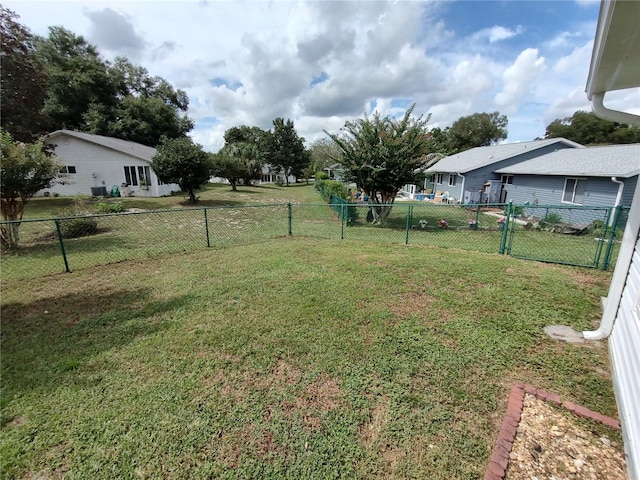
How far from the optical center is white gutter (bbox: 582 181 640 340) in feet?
10.3

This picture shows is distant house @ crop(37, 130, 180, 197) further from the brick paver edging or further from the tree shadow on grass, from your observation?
the brick paver edging

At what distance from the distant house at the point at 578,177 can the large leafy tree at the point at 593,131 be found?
1107 inches

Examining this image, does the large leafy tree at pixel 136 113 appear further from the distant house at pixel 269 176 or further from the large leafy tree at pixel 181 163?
the large leafy tree at pixel 181 163

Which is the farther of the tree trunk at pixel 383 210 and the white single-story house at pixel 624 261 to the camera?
the tree trunk at pixel 383 210

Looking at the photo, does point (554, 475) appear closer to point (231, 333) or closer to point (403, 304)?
point (403, 304)

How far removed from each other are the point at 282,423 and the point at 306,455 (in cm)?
36

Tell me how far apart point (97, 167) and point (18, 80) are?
18.5ft

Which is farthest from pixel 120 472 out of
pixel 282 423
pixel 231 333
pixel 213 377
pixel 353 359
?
pixel 353 359

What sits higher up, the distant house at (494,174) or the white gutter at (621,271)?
the distant house at (494,174)

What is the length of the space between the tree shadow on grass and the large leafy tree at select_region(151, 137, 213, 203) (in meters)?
12.0

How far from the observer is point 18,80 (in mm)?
14086

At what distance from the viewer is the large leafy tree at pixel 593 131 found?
34.7m

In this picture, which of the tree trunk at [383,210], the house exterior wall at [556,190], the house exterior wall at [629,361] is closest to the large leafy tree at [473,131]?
the house exterior wall at [556,190]

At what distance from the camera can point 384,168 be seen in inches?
439
